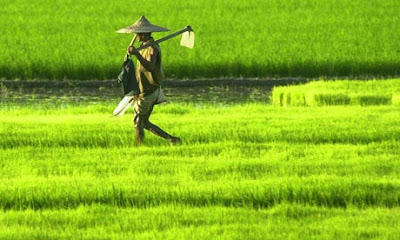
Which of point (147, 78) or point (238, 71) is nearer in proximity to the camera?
point (147, 78)

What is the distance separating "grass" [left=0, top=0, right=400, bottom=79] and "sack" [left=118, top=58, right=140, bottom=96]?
8011mm

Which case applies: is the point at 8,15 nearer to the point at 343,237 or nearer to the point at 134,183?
the point at 134,183

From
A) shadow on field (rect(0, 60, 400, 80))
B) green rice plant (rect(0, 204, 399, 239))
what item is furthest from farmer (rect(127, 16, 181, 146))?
shadow on field (rect(0, 60, 400, 80))

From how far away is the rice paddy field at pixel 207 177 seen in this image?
7.30 meters

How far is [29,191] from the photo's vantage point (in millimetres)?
8227

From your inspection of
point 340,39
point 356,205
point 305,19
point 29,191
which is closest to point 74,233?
point 29,191

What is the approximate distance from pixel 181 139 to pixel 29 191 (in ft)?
9.19

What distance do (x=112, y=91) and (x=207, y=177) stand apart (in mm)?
8284

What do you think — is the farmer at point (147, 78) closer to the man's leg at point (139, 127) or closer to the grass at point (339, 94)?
the man's leg at point (139, 127)

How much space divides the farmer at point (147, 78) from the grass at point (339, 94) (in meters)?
4.27

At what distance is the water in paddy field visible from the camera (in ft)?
52.3

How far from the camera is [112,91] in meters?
17.0

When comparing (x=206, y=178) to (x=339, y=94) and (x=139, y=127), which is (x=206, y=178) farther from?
(x=339, y=94)

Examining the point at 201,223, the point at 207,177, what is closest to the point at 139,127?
the point at 207,177
